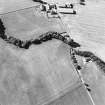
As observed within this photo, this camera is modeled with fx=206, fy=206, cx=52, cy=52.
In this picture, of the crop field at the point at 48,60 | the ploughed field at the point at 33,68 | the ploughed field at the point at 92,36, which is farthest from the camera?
the ploughed field at the point at 92,36

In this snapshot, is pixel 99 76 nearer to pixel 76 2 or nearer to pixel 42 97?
pixel 42 97

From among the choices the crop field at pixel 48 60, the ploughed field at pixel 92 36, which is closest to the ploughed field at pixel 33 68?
the crop field at pixel 48 60

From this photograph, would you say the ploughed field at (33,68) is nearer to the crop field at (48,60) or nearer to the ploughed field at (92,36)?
the crop field at (48,60)

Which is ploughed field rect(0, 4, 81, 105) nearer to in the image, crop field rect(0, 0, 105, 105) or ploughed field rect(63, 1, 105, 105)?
crop field rect(0, 0, 105, 105)

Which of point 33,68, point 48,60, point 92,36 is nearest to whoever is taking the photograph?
point 33,68

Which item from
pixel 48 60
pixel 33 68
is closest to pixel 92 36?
pixel 48 60

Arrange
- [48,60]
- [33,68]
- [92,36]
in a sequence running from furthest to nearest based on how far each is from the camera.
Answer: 1. [92,36]
2. [48,60]
3. [33,68]

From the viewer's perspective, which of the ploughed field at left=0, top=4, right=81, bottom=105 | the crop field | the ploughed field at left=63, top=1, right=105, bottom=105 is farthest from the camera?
the ploughed field at left=63, top=1, right=105, bottom=105

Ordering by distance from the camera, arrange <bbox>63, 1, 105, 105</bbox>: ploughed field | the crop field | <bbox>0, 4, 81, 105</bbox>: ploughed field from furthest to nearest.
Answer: <bbox>63, 1, 105, 105</bbox>: ploughed field < the crop field < <bbox>0, 4, 81, 105</bbox>: ploughed field

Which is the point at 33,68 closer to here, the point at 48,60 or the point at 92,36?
the point at 48,60

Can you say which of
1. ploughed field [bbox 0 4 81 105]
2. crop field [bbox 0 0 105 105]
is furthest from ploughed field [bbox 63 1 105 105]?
ploughed field [bbox 0 4 81 105]

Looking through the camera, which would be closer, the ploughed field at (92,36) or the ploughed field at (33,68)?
the ploughed field at (33,68)

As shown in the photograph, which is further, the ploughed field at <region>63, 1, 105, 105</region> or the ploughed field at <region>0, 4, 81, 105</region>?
the ploughed field at <region>63, 1, 105, 105</region>
